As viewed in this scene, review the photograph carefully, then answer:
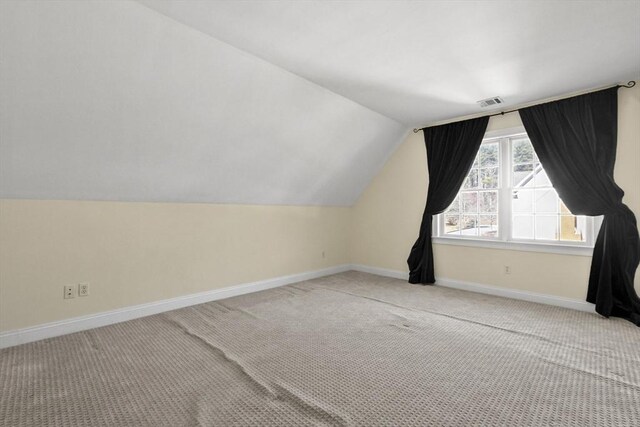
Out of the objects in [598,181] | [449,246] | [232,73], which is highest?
[232,73]

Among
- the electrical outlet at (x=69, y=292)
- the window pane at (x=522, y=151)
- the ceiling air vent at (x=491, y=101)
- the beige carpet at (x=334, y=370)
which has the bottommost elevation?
the beige carpet at (x=334, y=370)

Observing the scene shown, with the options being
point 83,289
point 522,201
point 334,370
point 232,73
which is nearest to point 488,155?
point 522,201

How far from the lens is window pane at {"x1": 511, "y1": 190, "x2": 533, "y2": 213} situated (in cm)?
394

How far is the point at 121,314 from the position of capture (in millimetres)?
3172

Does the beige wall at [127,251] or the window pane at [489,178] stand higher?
the window pane at [489,178]

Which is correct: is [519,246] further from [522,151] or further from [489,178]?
[522,151]

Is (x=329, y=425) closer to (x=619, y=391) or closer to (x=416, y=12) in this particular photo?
(x=619, y=391)

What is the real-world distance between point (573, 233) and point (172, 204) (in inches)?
178

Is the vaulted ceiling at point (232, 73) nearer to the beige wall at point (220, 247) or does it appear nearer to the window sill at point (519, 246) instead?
the beige wall at point (220, 247)

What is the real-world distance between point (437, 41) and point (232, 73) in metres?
1.69

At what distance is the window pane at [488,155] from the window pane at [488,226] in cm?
70

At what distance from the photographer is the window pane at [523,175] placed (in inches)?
155

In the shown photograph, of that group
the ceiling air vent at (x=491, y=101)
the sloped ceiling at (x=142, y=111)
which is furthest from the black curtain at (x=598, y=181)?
the sloped ceiling at (x=142, y=111)

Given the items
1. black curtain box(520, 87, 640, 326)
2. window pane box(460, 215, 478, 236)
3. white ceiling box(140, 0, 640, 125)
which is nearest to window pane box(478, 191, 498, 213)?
window pane box(460, 215, 478, 236)
